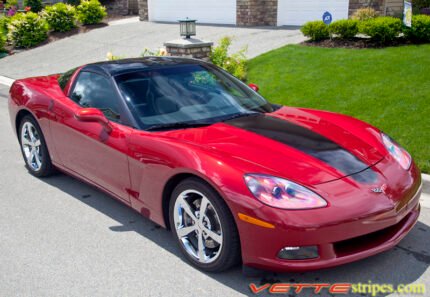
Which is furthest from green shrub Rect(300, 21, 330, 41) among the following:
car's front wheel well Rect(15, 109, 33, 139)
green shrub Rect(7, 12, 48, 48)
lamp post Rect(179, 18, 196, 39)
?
green shrub Rect(7, 12, 48, 48)

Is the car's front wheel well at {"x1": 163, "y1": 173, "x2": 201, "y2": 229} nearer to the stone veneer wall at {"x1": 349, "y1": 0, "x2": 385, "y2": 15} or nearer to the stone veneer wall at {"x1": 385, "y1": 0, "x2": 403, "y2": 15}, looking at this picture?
the stone veneer wall at {"x1": 349, "y1": 0, "x2": 385, "y2": 15}

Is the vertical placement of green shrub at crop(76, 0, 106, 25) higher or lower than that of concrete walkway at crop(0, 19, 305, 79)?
higher

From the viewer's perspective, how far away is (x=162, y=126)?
4059 mm

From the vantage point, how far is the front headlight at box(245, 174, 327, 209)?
3.11 metres

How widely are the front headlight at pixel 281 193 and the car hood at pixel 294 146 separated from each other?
68 millimetres

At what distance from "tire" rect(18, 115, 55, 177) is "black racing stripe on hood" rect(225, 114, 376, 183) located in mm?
2341

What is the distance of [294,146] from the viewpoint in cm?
371

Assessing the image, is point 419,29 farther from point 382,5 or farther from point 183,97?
point 183,97

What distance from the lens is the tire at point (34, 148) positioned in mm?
5395

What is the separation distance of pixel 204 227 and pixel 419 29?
332 inches

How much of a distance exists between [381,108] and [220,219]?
182 inches

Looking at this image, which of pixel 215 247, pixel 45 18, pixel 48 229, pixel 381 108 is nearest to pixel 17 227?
pixel 48 229

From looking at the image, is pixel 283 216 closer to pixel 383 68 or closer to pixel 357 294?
pixel 357 294

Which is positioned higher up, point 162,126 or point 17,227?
point 162,126
